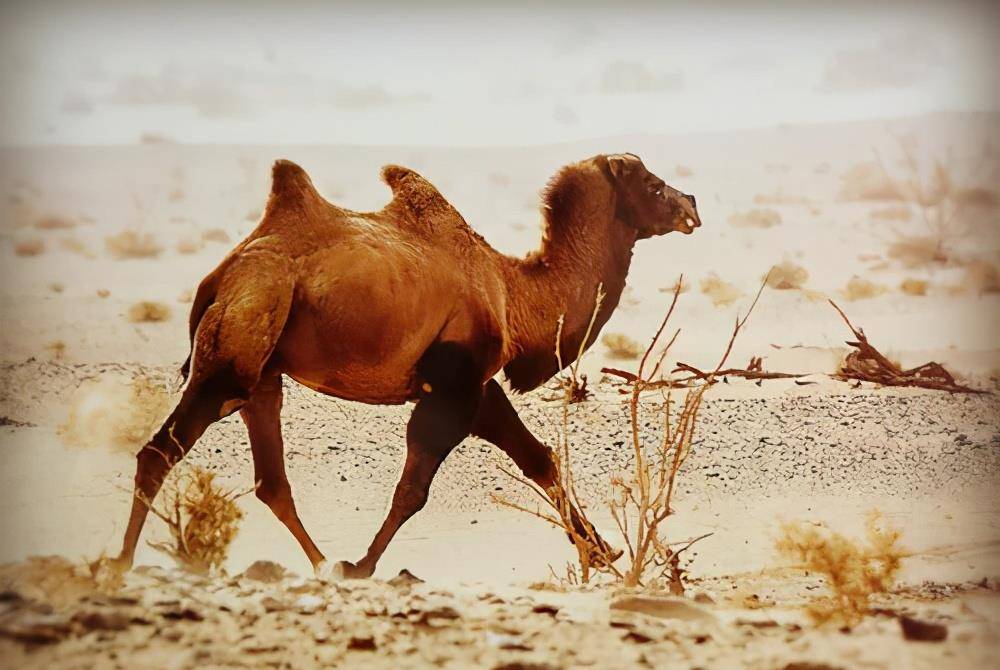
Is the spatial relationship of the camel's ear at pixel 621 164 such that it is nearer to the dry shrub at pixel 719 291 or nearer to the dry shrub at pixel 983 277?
the dry shrub at pixel 719 291

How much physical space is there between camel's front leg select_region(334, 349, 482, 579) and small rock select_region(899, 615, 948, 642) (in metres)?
2.43

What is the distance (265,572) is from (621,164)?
2914 mm

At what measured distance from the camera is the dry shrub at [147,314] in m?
10.9

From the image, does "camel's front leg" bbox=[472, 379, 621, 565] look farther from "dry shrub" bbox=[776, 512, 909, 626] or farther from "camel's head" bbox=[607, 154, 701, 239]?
"camel's head" bbox=[607, 154, 701, 239]

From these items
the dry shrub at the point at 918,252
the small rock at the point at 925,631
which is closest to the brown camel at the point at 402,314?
the small rock at the point at 925,631

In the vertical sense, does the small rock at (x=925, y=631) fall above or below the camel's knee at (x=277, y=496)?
below

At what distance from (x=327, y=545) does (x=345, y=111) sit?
349 centimetres

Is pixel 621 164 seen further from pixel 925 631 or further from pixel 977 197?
pixel 977 197

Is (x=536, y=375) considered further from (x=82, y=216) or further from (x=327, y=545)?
(x=82, y=216)

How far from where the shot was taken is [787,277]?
1188cm

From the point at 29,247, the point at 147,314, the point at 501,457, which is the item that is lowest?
the point at 501,457

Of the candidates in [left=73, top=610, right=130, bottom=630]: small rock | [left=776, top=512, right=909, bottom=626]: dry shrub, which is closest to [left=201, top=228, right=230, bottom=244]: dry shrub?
[left=776, top=512, right=909, bottom=626]: dry shrub

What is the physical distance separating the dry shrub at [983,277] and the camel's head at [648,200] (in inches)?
245

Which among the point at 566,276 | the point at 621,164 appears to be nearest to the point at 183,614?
the point at 566,276
